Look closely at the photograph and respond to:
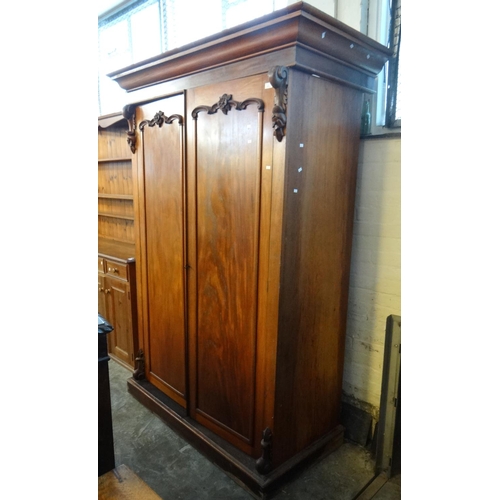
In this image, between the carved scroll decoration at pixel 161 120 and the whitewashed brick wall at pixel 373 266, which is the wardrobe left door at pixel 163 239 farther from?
the whitewashed brick wall at pixel 373 266

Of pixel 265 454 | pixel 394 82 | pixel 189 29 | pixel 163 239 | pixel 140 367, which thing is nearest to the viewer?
pixel 265 454

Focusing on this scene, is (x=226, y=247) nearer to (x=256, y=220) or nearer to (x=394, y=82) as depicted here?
(x=256, y=220)

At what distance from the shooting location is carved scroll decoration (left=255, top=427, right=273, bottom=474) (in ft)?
5.36

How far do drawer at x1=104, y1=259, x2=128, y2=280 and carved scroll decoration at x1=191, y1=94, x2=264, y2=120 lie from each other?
131 cm

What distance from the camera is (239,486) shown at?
1.74 m

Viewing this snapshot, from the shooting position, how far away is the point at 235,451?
5.94ft

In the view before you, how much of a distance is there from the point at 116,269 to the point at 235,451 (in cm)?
147

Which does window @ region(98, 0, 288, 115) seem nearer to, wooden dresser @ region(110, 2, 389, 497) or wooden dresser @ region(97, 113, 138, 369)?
wooden dresser @ region(97, 113, 138, 369)

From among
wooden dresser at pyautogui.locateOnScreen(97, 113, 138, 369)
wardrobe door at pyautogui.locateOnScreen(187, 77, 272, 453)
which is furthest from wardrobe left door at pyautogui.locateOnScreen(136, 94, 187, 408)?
wooden dresser at pyautogui.locateOnScreen(97, 113, 138, 369)

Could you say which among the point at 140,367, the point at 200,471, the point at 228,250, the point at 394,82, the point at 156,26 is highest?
the point at 156,26

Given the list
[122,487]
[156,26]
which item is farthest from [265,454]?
[156,26]
